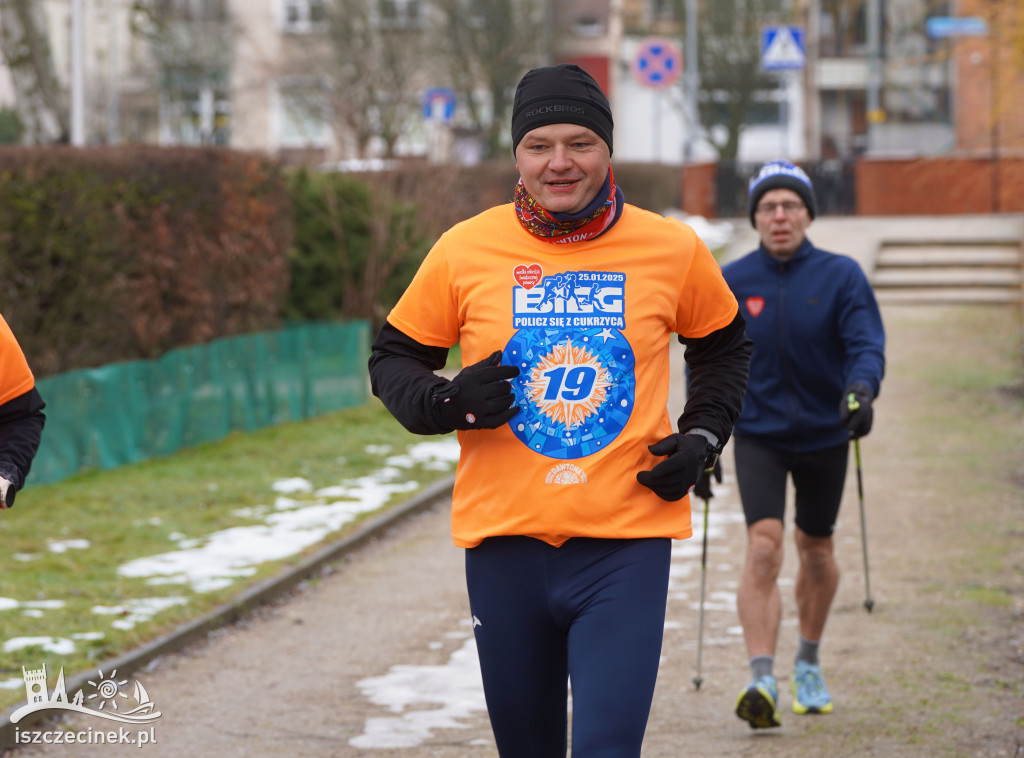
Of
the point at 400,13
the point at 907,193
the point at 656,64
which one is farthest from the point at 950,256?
the point at 400,13

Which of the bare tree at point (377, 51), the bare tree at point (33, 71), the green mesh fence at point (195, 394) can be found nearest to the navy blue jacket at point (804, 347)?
the green mesh fence at point (195, 394)

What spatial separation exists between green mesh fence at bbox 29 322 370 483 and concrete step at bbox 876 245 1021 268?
453 inches

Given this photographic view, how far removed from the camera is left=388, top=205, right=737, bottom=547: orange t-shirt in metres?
3.64

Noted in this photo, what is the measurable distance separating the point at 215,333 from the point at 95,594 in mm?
6286

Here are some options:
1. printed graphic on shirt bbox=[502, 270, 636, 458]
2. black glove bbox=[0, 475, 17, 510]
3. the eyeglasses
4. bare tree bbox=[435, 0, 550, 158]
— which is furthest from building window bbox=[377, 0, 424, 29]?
printed graphic on shirt bbox=[502, 270, 636, 458]

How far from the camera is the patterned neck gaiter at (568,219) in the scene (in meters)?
3.70

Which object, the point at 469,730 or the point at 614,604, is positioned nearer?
the point at 614,604

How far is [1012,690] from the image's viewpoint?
632cm

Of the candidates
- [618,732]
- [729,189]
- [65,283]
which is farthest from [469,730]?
[729,189]

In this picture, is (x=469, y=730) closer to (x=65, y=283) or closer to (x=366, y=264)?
(x=65, y=283)

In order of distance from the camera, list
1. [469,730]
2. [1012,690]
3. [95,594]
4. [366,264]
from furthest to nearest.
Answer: [366,264] < [95,594] < [1012,690] < [469,730]

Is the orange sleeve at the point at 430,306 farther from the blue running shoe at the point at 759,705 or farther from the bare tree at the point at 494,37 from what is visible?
the bare tree at the point at 494,37
